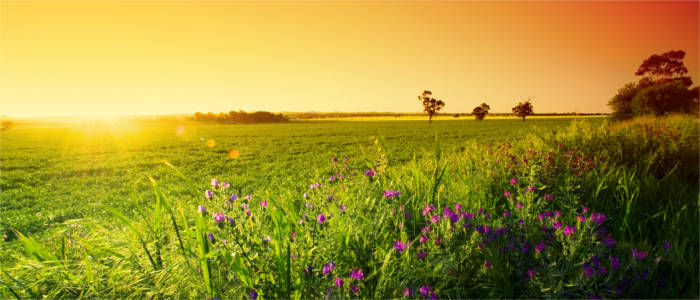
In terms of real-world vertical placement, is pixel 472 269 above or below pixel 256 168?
above

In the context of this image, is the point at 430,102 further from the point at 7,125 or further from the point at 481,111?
the point at 7,125

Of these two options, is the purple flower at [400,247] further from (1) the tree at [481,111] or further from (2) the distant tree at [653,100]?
(1) the tree at [481,111]

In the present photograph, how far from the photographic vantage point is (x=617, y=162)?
6.62 m

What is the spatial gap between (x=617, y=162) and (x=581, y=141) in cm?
137

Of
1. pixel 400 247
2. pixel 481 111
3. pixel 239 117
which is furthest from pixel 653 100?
pixel 239 117

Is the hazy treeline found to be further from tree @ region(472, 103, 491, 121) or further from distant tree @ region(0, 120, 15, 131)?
tree @ region(472, 103, 491, 121)

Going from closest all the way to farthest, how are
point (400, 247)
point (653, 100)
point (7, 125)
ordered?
1. point (400, 247)
2. point (653, 100)
3. point (7, 125)

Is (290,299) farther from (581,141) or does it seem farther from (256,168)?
(256,168)

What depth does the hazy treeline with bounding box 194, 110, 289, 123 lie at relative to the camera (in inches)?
3164

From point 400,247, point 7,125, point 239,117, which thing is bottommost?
point 7,125

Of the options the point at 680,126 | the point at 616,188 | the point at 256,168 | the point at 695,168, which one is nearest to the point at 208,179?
the point at 256,168

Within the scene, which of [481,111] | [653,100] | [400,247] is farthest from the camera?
[481,111]

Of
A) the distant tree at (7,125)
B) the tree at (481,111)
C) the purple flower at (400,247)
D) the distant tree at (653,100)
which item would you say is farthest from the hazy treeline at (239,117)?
the purple flower at (400,247)

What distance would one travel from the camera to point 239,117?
8075 centimetres
